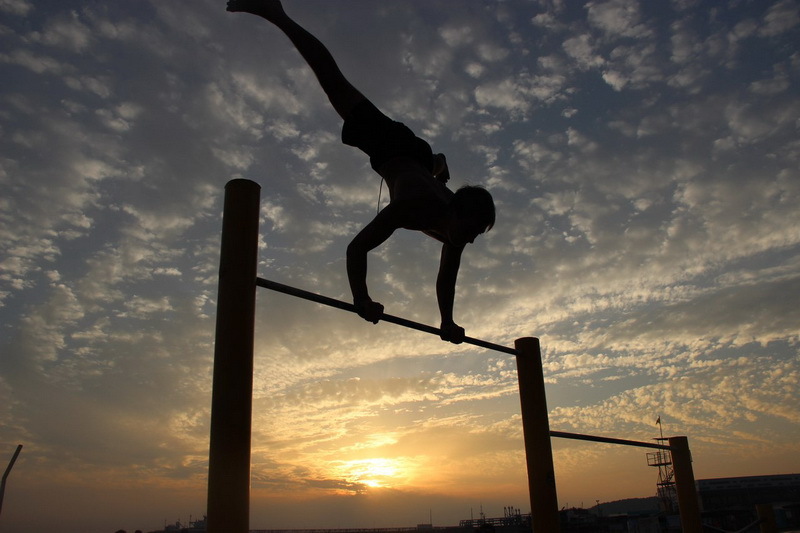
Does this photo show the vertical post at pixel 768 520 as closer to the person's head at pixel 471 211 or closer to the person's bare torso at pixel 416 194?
the person's head at pixel 471 211

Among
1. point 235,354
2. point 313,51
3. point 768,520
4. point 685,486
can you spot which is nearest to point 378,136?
point 313,51

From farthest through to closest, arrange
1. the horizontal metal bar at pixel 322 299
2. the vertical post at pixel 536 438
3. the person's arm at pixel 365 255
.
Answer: the vertical post at pixel 536 438
the person's arm at pixel 365 255
the horizontal metal bar at pixel 322 299

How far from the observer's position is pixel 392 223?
2924 millimetres

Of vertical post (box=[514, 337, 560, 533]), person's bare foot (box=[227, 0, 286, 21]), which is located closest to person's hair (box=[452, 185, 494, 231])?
vertical post (box=[514, 337, 560, 533])

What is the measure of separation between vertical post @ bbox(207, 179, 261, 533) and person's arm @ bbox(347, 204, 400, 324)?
577 millimetres

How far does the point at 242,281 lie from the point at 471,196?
1.32 m

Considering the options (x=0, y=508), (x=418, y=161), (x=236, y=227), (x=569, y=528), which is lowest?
(x=569, y=528)

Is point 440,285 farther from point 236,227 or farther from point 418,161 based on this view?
point 236,227

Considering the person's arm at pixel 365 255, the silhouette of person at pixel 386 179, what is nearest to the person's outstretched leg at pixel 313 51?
the silhouette of person at pixel 386 179

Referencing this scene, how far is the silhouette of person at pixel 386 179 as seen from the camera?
286 centimetres

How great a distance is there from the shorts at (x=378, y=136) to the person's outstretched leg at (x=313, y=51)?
73 mm

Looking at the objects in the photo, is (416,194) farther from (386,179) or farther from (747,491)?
(747,491)

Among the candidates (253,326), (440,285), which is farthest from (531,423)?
(253,326)

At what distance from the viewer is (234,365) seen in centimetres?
211
